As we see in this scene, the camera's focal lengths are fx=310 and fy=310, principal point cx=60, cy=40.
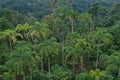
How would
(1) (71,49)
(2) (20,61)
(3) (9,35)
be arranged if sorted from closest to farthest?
(2) (20,61) → (1) (71,49) → (3) (9,35)

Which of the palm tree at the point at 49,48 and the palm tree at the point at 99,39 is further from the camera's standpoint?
the palm tree at the point at 99,39

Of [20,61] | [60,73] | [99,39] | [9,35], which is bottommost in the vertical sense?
[60,73]

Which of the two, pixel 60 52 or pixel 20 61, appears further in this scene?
pixel 60 52

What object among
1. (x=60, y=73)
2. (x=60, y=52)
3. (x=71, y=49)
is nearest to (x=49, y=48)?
(x=71, y=49)

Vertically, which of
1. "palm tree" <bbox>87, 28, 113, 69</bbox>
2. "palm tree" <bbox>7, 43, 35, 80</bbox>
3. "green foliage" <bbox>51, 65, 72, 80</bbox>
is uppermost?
"palm tree" <bbox>87, 28, 113, 69</bbox>

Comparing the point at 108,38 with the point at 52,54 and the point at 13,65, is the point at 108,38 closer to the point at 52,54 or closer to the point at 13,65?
the point at 52,54

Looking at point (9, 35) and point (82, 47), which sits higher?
point (9, 35)

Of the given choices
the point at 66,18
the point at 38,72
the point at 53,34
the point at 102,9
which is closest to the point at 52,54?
the point at 38,72

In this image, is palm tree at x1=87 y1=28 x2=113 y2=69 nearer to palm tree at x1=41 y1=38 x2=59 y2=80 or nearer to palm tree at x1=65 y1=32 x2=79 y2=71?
palm tree at x1=65 y1=32 x2=79 y2=71

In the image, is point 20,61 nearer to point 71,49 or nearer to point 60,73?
point 60,73

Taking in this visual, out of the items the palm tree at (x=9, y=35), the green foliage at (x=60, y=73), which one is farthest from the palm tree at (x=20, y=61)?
the palm tree at (x=9, y=35)

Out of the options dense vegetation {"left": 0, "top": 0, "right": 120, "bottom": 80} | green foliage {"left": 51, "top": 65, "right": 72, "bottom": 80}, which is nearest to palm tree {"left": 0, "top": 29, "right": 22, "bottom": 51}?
dense vegetation {"left": 0, "top": 0, "right": 120, "bottom": 80}

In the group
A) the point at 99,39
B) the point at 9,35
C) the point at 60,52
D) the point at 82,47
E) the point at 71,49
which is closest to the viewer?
the point at 71,49

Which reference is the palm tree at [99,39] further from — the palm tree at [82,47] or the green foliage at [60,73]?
the green foliage at [60,73]
